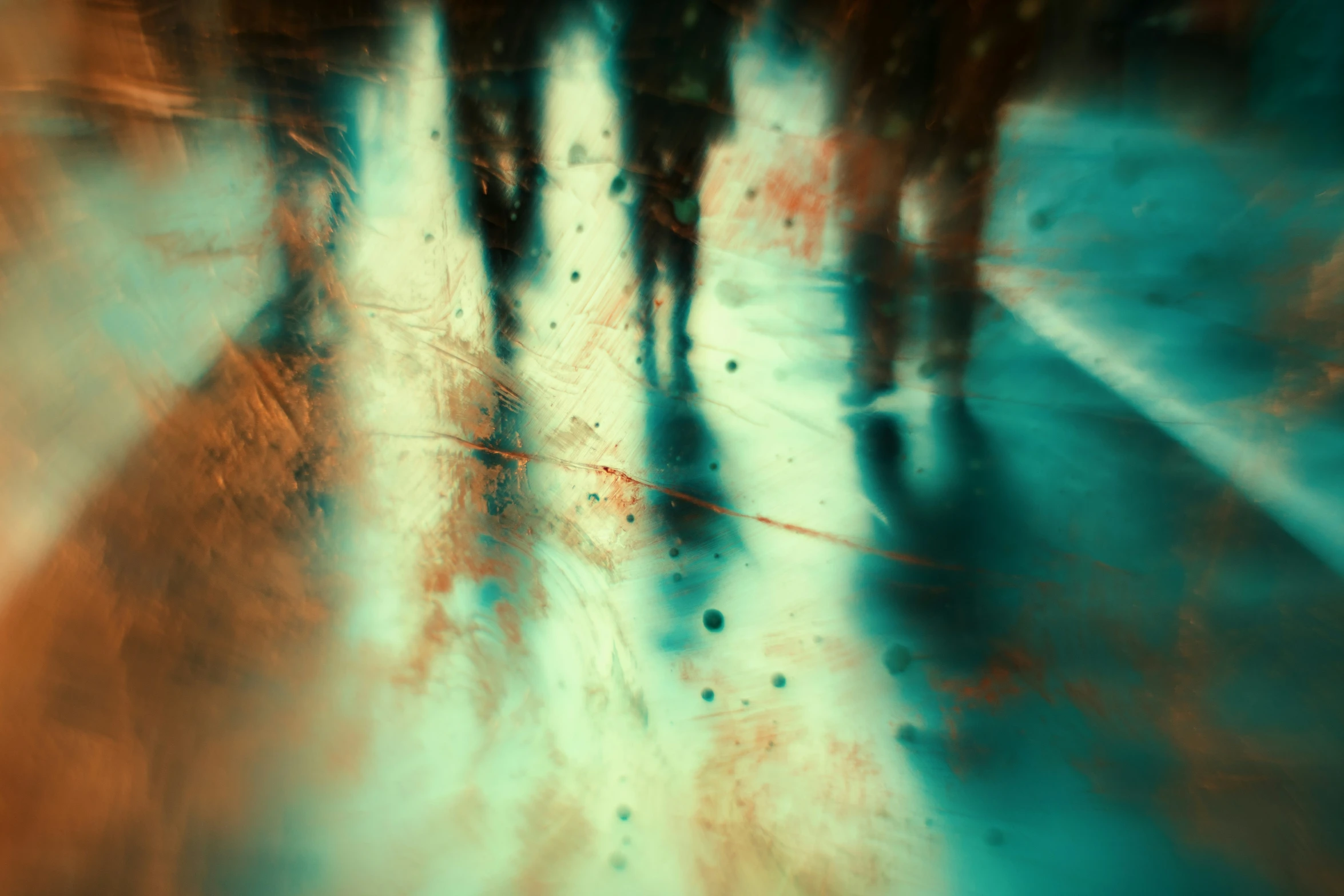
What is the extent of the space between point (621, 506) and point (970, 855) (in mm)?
463

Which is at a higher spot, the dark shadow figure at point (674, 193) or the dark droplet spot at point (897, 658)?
the dark shadow figure at point (674, 193)

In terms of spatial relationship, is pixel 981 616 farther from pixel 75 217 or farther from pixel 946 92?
pixel 75 217

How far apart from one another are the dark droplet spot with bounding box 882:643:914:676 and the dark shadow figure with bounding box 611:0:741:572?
193 millimetres

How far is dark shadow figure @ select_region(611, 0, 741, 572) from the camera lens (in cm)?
58

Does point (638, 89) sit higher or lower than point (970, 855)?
higher

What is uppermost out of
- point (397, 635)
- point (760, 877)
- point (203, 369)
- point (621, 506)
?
point (203, 369)

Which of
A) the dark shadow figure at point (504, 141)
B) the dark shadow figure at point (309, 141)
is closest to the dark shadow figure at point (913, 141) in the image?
the dark shadow figure at point (504, 141)

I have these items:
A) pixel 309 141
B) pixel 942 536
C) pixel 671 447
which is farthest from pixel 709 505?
pixel 309 141

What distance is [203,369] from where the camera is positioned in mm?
707

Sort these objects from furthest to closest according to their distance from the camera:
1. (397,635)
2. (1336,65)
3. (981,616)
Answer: (397,635) < (981,616) < (1336,65)

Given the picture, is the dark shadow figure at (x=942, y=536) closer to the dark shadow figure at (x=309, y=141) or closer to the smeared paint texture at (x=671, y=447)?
the smeared paint texture at (x=671, y=447)

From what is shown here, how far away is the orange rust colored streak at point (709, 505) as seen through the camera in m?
0.59

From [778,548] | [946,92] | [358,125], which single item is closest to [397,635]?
[778,548]

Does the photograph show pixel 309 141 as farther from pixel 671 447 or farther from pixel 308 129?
pixel 671 447
